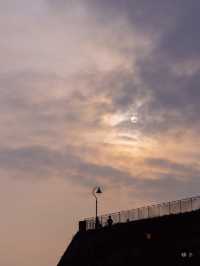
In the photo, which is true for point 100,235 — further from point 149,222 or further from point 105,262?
point 149,222

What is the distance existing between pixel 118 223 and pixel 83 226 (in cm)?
A: 876

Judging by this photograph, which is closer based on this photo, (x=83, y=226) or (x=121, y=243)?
(x=121, y=243)

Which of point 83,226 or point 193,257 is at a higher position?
point 83,226

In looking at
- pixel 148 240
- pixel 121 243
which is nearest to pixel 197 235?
pixel 148 240

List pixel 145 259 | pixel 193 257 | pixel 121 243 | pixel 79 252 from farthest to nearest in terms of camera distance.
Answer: pixel 79 252
pixel 121 243
pixel 145 259
pixel 193 257

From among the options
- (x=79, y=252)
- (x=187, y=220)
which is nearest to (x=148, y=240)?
(x=187, y=220)

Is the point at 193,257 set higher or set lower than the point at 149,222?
lower

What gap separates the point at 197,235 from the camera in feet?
215

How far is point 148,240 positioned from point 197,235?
9.00m

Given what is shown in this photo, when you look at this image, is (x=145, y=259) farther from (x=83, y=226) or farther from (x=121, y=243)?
(x=83, y=226)

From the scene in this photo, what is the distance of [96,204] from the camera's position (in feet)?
263

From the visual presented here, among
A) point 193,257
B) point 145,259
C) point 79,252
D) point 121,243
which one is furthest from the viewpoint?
point 79,252

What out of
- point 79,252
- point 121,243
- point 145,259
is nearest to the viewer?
point 145,259

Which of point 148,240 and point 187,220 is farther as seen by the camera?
point 148,240
